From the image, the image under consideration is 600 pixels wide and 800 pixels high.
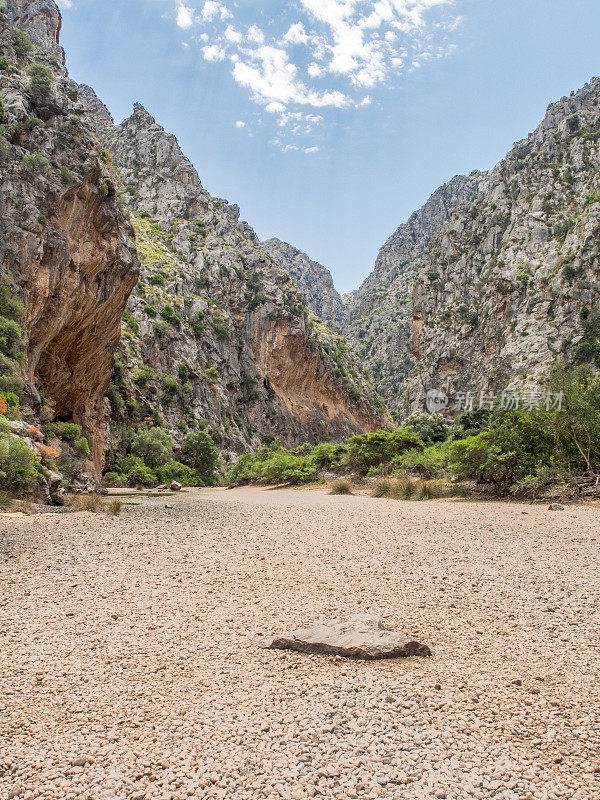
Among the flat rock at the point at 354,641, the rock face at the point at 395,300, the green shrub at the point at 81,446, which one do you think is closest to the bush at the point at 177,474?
the green shrub at the point at 81,446

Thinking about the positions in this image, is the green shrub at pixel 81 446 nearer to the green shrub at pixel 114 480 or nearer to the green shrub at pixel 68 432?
the green shrub at pixel 68 432

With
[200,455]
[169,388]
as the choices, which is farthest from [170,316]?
[200,455]

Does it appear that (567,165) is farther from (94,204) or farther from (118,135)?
(118,135)

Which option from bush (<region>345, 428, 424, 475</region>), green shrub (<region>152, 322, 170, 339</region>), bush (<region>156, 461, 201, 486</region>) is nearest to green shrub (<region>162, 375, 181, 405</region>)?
green shrub (<region>152, 322, 170, 339</region>)

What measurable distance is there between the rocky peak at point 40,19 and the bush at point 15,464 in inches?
2900

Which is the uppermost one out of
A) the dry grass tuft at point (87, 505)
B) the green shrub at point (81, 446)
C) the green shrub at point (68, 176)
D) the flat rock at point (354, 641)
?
the green shrub at point (68, 176)

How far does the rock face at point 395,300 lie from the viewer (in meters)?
103

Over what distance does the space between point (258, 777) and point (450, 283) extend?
72.5m

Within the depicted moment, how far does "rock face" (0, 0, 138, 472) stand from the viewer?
69.5 ft

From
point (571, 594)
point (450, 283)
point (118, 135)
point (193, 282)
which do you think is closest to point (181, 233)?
point (193, 282)

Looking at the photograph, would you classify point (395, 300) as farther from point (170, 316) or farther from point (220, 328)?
point (170, 316)

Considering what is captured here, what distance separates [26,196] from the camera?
70.9 ft

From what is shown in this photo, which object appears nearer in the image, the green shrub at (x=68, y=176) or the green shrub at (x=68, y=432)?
the green shrub at (x=68, y=176)

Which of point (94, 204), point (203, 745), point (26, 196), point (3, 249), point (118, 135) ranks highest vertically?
point (118, 135)
